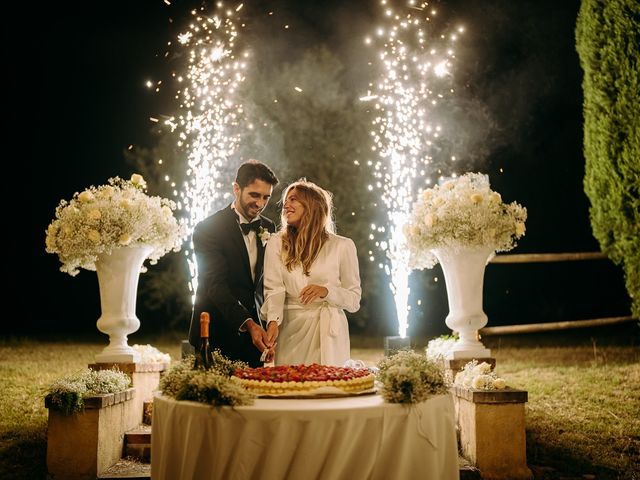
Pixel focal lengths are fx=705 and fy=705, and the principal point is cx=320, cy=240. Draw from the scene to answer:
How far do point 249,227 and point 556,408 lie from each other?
3.72 meters

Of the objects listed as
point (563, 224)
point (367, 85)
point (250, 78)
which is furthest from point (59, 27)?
point (563, 224)

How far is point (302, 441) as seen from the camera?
9.79 ft

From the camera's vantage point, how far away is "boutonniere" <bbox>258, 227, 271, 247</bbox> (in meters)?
4.95

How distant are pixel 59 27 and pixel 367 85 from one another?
803cm

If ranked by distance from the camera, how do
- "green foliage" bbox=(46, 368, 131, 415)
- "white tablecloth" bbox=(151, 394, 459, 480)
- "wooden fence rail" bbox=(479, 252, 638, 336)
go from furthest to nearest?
"wooden fence rail" bbox=(479, 252, 638, 336) < "green foliage" bbox=(46, 368, 131, 415) < "white tablecloth" bbox=(151, 394, 459, 480)

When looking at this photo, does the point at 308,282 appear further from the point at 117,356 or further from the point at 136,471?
the point at 117,356

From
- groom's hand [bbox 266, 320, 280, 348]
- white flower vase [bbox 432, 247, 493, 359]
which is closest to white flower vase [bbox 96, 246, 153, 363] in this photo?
groom's hand [bbox 266, 320, 280, 348]

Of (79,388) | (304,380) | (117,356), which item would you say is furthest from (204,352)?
(117,356)

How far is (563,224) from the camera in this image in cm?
1675

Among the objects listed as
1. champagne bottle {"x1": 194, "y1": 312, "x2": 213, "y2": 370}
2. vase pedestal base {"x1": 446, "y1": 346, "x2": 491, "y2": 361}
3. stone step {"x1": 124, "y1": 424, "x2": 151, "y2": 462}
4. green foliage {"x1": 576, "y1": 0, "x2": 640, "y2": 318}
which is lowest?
stone step {"x1": 124, "y1": 424, "x2": 151, "y2": 462}

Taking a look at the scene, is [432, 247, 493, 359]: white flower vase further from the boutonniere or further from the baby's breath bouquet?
the baby's breath bouquet

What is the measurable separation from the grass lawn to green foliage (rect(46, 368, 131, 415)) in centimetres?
60

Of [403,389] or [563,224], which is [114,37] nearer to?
[563,224]

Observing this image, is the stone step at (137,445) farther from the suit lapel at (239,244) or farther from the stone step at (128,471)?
the suit lapel at (239,244)
